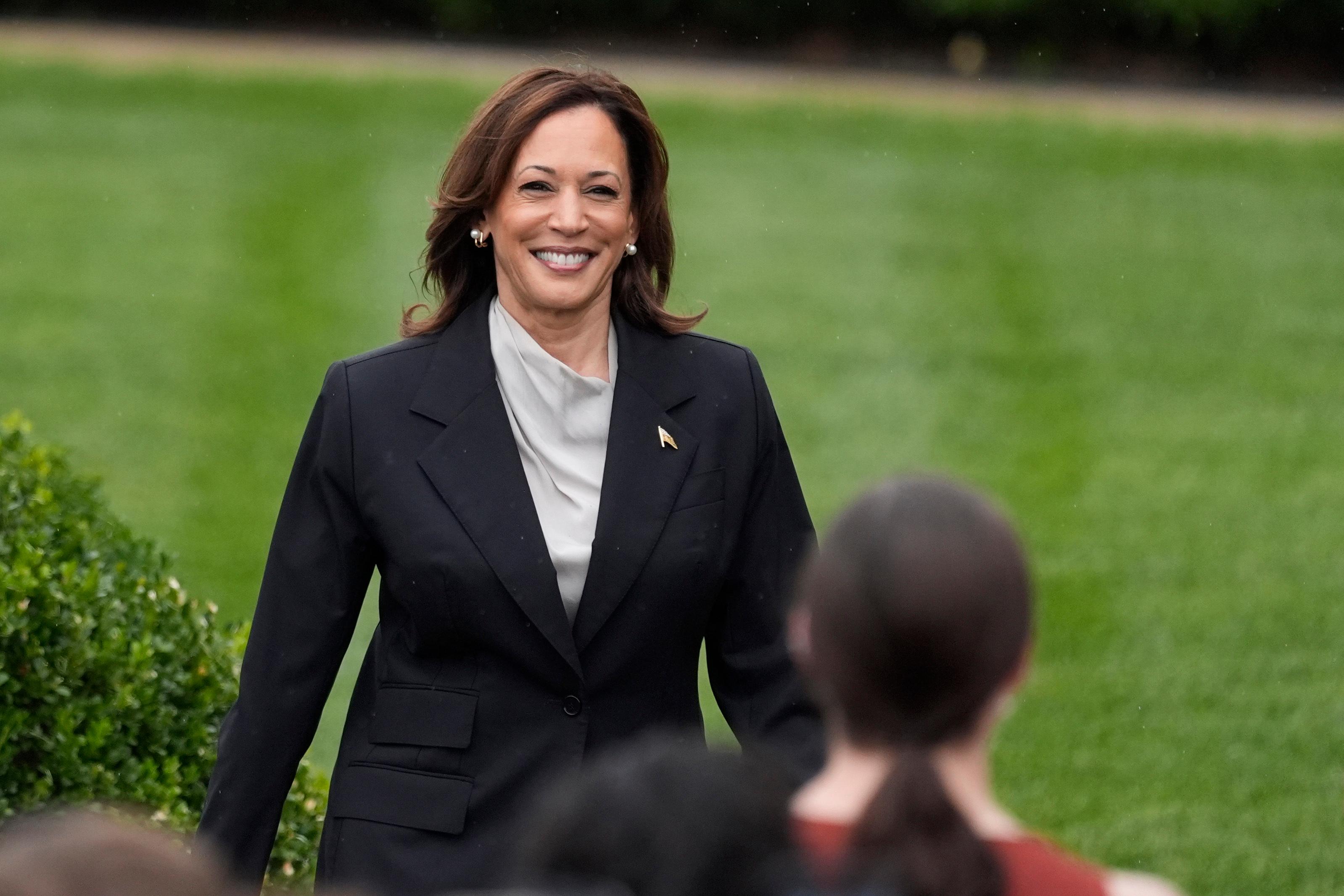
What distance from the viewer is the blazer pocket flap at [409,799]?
362 centimetres

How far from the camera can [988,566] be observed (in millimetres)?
1987

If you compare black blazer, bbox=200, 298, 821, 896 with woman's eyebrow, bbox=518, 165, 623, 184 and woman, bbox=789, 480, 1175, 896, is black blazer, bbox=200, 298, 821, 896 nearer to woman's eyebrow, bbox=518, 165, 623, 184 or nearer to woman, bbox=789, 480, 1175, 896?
woman's eyebrow, bbox=518, 165, 623, 184

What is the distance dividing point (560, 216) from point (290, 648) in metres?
0.96

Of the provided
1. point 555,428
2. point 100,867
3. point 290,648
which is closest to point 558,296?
point 555,428

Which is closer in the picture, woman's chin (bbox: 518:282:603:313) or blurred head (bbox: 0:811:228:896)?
blurred head (bbox: 0:811:228:896)

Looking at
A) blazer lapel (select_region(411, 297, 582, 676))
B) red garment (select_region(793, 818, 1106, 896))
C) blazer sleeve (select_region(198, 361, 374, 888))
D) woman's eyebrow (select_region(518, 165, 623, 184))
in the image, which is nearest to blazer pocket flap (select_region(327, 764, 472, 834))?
blazer sleeve (select_region(198, 361, 374, 888))

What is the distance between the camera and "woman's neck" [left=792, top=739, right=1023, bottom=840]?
200cm

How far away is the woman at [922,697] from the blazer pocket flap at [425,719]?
169 cm

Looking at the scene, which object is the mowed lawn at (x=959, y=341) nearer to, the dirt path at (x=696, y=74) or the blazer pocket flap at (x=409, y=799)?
the dirt path at (x=696, y=74)

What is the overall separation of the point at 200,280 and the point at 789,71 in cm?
757

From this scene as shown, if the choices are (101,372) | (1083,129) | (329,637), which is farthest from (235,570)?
(1083,129)

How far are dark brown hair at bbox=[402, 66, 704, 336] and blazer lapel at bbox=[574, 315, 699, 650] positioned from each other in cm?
14

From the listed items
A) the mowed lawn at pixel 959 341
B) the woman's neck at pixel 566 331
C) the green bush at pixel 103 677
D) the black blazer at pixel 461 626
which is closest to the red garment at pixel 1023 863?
the black blazer at pixel 461 626

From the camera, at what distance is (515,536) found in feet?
12.2
